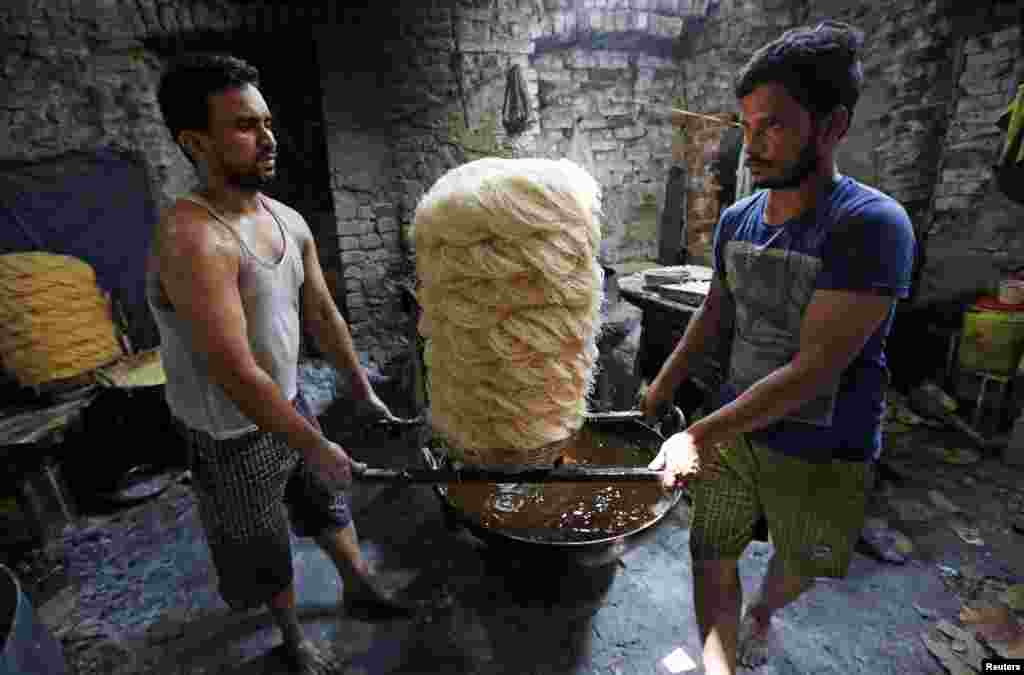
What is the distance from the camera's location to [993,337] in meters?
4.28

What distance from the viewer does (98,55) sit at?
426 centimetres

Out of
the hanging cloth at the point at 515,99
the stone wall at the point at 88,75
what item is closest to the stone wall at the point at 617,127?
the hanging cloth at the point at 515,99

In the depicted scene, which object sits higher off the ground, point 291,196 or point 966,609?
point 291,196

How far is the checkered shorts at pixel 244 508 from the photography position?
214 cm

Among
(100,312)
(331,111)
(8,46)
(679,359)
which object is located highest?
(8,46)

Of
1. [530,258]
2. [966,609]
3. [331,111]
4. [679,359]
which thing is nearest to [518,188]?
[530,258]

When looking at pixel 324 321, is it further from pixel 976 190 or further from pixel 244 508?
pixel 976 190

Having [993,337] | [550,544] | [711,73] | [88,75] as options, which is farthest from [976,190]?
[88,75]

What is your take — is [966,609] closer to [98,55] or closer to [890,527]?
[890,527]

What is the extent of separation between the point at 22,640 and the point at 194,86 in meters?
2.46

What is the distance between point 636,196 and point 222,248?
A: 6295 mm

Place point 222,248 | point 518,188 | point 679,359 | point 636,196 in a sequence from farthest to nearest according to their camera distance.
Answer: point 636,196, point 679,359, point 222,248, point 518,188

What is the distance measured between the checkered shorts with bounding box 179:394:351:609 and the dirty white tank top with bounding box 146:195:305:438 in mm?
91

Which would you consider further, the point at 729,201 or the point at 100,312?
the point at 729,201
